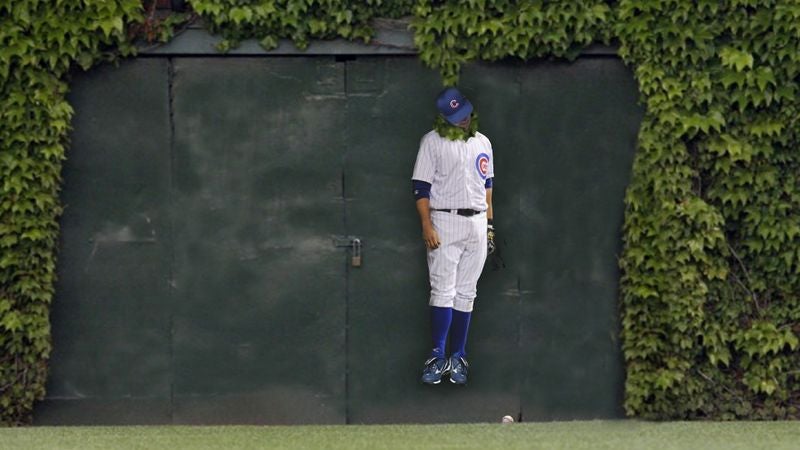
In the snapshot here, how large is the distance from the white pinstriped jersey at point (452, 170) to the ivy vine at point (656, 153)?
0.45 m

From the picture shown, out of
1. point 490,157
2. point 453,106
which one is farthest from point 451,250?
point 453,106

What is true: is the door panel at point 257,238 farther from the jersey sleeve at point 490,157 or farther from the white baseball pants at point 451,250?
the jersey sleeve at point 490,157

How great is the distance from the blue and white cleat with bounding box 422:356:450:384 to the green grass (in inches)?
13.2

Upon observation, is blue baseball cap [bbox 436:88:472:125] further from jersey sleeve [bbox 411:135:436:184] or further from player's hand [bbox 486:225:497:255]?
player's hand [bbox 486:225:497:255]

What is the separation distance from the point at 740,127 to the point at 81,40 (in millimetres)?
4509

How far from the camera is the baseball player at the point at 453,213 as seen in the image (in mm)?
12430

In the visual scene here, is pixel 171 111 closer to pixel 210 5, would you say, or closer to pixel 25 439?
pixel 210 5

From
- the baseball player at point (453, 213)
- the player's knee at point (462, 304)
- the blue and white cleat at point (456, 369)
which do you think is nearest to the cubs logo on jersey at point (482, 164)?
the baseball player at point (453, 213)

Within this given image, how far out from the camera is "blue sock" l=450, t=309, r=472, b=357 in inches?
496

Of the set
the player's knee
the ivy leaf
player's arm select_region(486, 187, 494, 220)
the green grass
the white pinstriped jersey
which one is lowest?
the green grass

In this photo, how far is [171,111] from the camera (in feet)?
40.9

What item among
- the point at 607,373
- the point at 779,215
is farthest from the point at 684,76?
the point at 607,373

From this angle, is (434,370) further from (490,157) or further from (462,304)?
(490,157)

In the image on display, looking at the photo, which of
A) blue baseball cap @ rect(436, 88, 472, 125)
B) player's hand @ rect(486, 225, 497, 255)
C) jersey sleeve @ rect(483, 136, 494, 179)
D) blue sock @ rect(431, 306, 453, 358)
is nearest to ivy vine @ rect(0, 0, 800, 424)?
blue baseball cap @ rect(436, 88, 472, 125)
